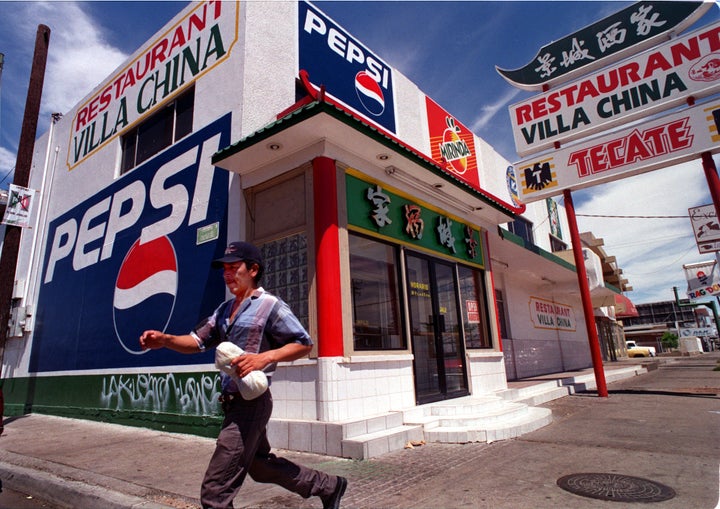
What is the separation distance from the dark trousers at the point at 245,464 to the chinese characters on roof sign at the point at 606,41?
1079cm

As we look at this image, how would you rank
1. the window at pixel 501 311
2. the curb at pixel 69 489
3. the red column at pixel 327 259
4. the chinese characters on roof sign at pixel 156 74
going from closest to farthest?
the curb at pixel 69 489 → the red column at pixel 327 259 → the chinese characters on roof sign at pixel 156 74 → the window at pixel 501 311

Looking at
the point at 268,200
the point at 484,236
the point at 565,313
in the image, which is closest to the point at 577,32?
the point at 484,236

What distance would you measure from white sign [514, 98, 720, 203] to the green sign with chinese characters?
8.01ft

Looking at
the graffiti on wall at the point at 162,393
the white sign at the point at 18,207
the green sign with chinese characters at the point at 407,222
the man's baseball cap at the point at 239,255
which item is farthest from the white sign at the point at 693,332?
the white sign at the point at 18,207

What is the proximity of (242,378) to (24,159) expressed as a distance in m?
11.6

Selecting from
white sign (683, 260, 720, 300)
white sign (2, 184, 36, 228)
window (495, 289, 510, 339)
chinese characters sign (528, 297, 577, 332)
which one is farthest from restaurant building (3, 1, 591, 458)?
white sign (683, 260, 720, 300)

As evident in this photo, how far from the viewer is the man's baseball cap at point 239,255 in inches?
113

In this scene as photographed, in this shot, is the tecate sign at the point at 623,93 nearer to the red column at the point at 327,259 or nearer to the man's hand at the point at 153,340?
the red column at the point at 327,259

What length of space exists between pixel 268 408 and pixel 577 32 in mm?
11454

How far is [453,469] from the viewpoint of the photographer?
4.45 m

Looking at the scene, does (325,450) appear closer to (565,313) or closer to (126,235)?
(126,235)

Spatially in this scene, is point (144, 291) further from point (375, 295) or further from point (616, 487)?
point (616, 487)

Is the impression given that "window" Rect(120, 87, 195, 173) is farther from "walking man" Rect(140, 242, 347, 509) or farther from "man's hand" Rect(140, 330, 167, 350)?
"man's hand" Rect(140, 330, 167, 350)

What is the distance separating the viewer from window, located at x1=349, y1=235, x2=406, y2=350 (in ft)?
20.9
